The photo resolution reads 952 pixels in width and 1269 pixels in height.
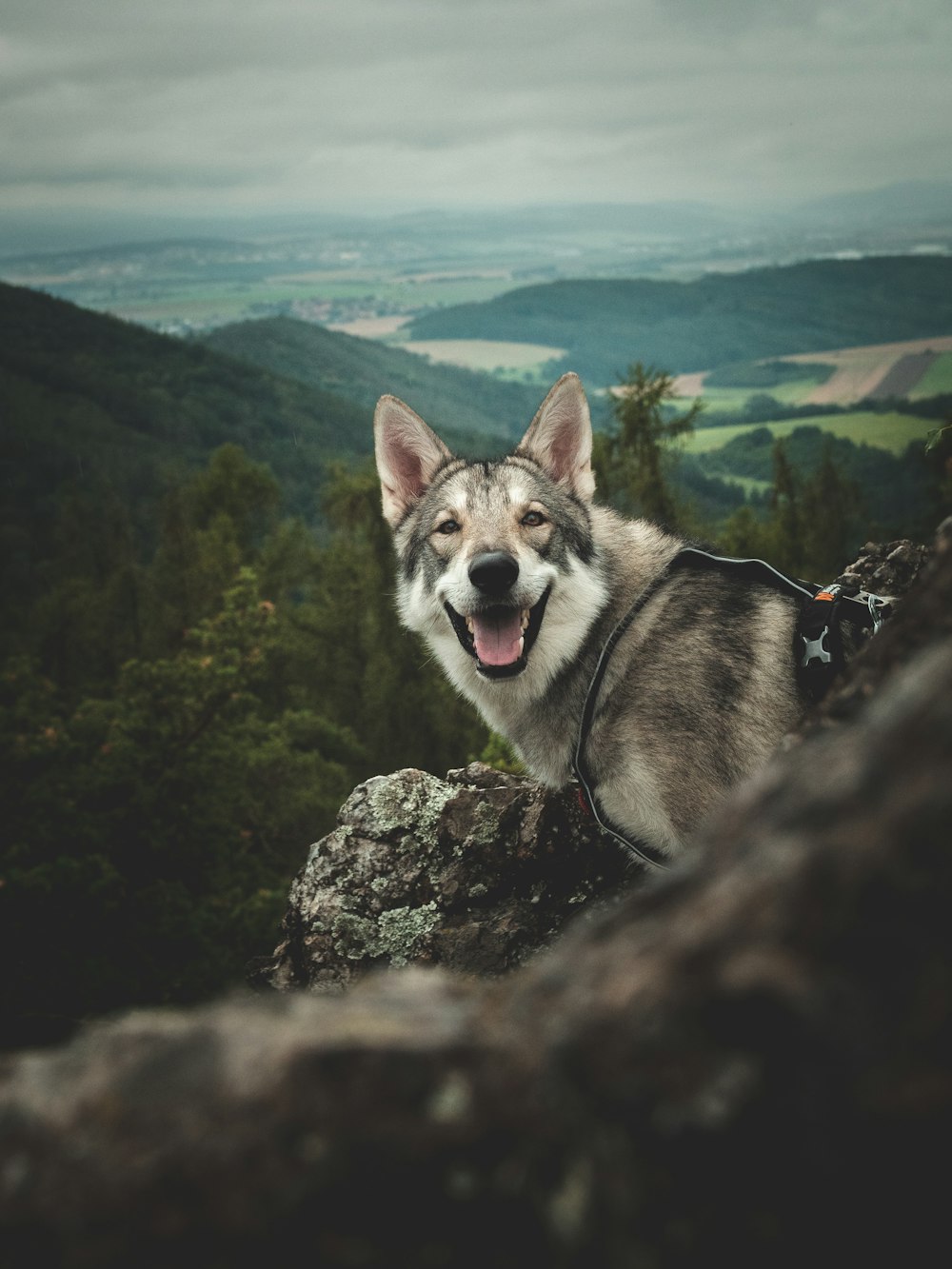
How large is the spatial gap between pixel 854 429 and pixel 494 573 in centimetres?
11605

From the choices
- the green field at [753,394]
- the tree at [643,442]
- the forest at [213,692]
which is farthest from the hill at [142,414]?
the tree at [643,442]

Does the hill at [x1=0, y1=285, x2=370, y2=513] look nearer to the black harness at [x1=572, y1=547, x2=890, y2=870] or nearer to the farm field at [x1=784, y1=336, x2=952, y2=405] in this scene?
the farm field at [x1=784, y1=336, x2=952, y2=405]

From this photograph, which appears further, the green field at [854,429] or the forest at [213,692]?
the green field at [854,429]

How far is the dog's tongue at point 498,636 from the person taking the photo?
5.62 m

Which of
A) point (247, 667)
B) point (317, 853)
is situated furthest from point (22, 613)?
point (317, 853)

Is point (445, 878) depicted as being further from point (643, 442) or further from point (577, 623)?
point (643, 442)

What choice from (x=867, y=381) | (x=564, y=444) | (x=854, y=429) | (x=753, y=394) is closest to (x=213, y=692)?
(x=564, y=444)

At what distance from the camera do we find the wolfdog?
16.4 feet

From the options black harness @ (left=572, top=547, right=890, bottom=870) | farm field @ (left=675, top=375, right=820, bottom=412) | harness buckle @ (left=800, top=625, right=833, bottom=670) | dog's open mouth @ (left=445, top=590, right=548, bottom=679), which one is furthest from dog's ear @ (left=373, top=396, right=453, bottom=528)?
farm field @ (left=675, top=375, right=820, bottom=412)

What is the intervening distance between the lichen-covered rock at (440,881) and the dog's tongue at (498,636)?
43.8 inches

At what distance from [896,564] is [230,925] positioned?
2154 cm

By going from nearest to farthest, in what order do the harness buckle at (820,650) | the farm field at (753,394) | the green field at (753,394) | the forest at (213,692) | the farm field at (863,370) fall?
the harness buckle at (820,650)
the forest at (213,692)
the farm field at (863,370)
the farm field at (753,394)
the green field at (753,394)

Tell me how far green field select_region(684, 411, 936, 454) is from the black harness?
97.9m

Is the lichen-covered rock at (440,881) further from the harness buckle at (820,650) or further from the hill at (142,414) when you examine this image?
the hill at (142,414)
